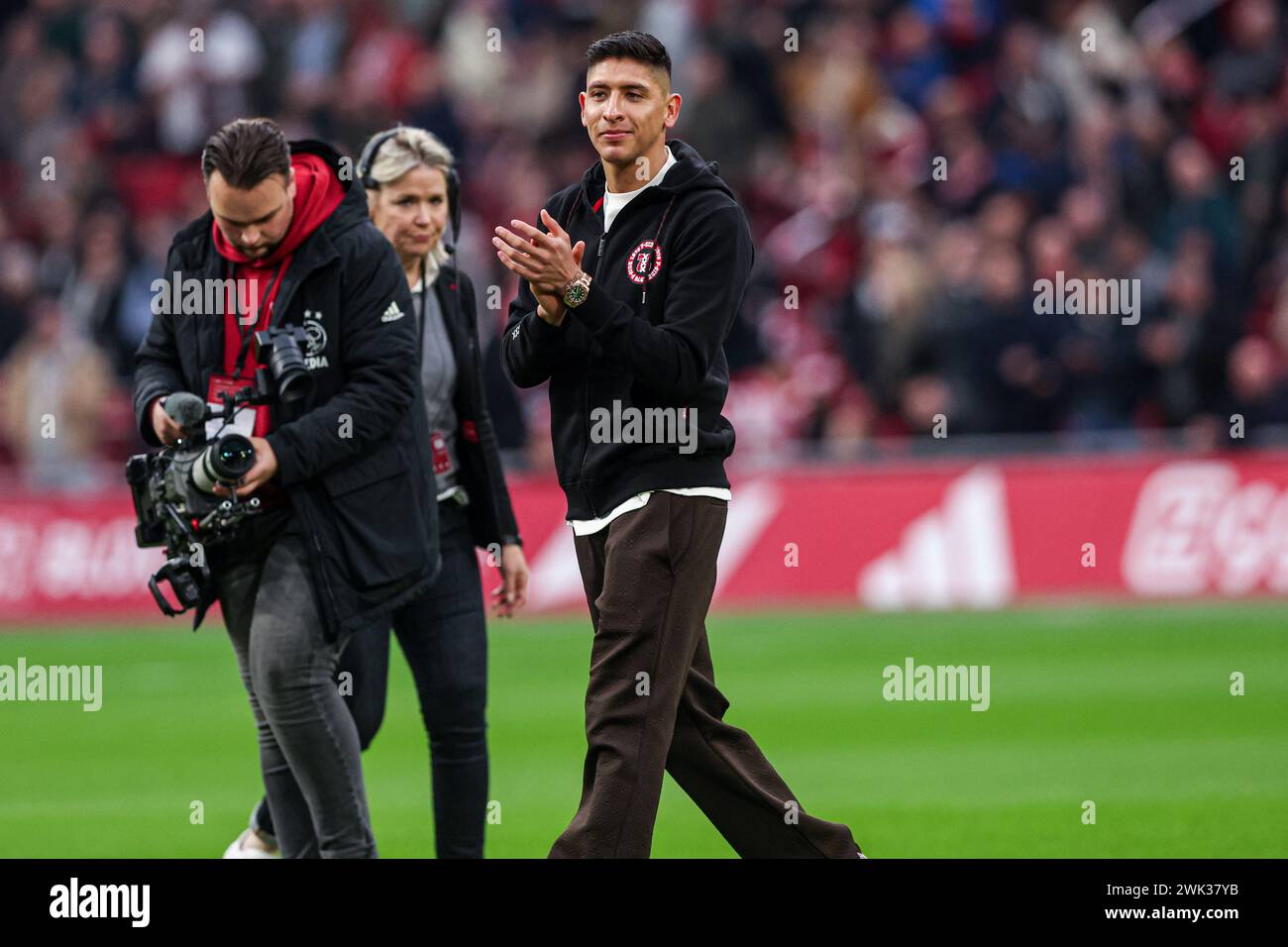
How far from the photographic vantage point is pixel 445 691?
7598 mm

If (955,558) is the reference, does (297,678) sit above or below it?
below

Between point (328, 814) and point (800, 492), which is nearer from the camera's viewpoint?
point (328, 814)

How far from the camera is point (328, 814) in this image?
6695 millimetres

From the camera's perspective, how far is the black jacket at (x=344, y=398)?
6.70 m

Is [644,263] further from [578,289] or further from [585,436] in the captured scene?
[585,436]

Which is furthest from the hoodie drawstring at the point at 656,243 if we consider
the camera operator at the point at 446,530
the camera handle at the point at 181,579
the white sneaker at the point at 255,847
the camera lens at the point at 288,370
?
the white sneaker at the point at 255,847

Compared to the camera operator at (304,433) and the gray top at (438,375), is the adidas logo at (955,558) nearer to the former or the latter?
the gray top at (438,375)

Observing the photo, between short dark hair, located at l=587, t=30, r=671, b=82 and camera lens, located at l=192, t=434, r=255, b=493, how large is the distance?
1.66 meters

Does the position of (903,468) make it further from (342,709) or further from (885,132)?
(342,709)

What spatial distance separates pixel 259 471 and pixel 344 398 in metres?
0.39

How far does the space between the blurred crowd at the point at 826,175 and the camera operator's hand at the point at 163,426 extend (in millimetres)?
10970

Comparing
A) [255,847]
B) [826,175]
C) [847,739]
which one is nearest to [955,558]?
[847,739]

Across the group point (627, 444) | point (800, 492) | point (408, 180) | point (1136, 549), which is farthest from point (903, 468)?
point (627, 444)

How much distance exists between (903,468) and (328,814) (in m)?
10.8
